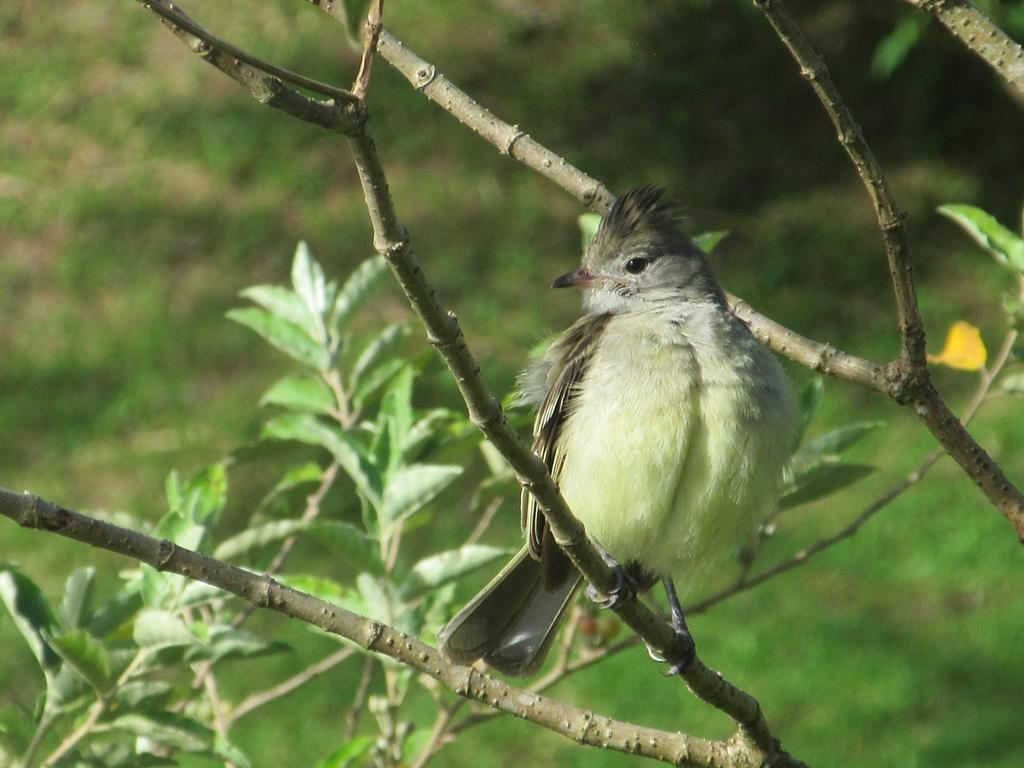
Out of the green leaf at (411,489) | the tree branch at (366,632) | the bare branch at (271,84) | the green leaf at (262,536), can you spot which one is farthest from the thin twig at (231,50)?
the green leaf at (262,536)

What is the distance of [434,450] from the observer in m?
3.91

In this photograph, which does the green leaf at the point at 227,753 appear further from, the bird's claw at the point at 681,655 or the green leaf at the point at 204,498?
the bird's claw at the point at 681,655

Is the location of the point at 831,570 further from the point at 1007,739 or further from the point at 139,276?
the point at 139,276

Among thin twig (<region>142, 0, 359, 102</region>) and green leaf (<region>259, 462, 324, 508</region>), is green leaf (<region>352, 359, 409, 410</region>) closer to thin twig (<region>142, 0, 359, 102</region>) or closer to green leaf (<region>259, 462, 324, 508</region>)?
green leaf (<region>259, 462, 324, 508</region>)

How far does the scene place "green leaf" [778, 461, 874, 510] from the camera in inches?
153

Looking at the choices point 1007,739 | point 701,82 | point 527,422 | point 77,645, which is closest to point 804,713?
point 1007,739

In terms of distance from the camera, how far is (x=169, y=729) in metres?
3.15

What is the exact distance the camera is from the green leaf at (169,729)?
314 cm

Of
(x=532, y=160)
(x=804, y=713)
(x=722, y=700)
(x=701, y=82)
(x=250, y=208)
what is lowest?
(x=804, y=713)

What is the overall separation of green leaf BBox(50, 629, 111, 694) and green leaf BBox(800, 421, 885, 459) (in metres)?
1.86

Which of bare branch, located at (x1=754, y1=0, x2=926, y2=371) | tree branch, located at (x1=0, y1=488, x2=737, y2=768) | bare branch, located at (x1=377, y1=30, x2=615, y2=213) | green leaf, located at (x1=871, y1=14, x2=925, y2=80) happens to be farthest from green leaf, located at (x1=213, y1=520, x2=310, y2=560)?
green leaf, located at (x1=871, y1=14, x2=925, y2=80)

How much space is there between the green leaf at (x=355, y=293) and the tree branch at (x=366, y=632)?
56.1 inches

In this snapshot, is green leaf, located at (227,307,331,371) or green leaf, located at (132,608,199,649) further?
green leaf, located at (227,307,331,371)

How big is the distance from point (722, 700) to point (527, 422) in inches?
49.5
